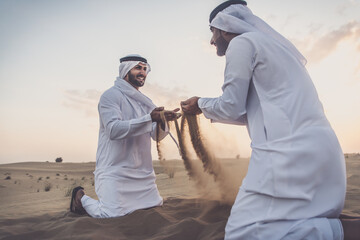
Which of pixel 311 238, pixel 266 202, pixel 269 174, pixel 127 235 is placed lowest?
pixel 127 235

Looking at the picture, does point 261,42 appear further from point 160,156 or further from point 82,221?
point 82,221

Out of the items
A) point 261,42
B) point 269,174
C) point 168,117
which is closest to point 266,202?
point 269,174

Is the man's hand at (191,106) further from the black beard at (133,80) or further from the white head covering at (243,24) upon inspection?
the black beard at (133,80)

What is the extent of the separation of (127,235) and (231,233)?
1677mm

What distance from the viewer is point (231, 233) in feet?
7.80

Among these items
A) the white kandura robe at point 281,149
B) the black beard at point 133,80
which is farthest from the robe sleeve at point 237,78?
the black beard at point 133,80

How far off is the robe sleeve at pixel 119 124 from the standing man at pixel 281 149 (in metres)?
1.91

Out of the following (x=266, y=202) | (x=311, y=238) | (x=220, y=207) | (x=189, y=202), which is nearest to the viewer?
(x=311, y=238)

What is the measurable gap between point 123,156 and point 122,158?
0.03 meters

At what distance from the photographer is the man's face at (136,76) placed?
5.46 m

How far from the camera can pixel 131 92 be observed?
17.0 feet

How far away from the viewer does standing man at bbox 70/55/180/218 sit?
4.50 meters

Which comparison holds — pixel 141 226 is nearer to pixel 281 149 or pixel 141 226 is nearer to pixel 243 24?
pixel 281 149

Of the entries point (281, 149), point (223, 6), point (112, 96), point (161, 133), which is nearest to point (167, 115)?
point (161, 133)
